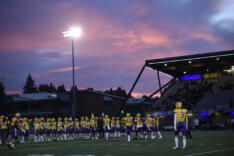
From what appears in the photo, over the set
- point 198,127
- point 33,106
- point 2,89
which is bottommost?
point 198,127

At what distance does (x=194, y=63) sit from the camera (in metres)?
62.2

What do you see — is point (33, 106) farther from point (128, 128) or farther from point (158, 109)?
point (128, 128)

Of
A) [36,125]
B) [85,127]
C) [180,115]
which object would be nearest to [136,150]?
[180,115]

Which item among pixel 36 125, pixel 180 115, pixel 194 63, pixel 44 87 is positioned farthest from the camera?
pixel 44 87

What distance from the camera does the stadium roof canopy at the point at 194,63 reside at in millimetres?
55469

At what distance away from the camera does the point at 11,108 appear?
7756 cm

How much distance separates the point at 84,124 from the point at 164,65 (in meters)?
34.6

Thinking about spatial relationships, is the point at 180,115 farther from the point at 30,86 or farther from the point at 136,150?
the point at 30,86

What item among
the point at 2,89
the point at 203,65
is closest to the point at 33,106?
the point at 2,89

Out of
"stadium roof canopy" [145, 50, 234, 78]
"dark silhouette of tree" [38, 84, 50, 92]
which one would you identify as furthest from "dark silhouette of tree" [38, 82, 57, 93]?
"stadium roof canopy" [145, 50, 234, 78]

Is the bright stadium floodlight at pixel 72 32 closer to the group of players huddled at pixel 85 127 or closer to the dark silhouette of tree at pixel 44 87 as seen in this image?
the group of players huddled at pixel 85 127

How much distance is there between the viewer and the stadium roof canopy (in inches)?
2184

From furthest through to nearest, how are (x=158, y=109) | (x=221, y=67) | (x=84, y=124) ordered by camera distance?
(x=221, y=67) < (x=158, y=109) < (x=84, y=124)

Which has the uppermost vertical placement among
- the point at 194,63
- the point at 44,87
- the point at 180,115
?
the point at 44,87
